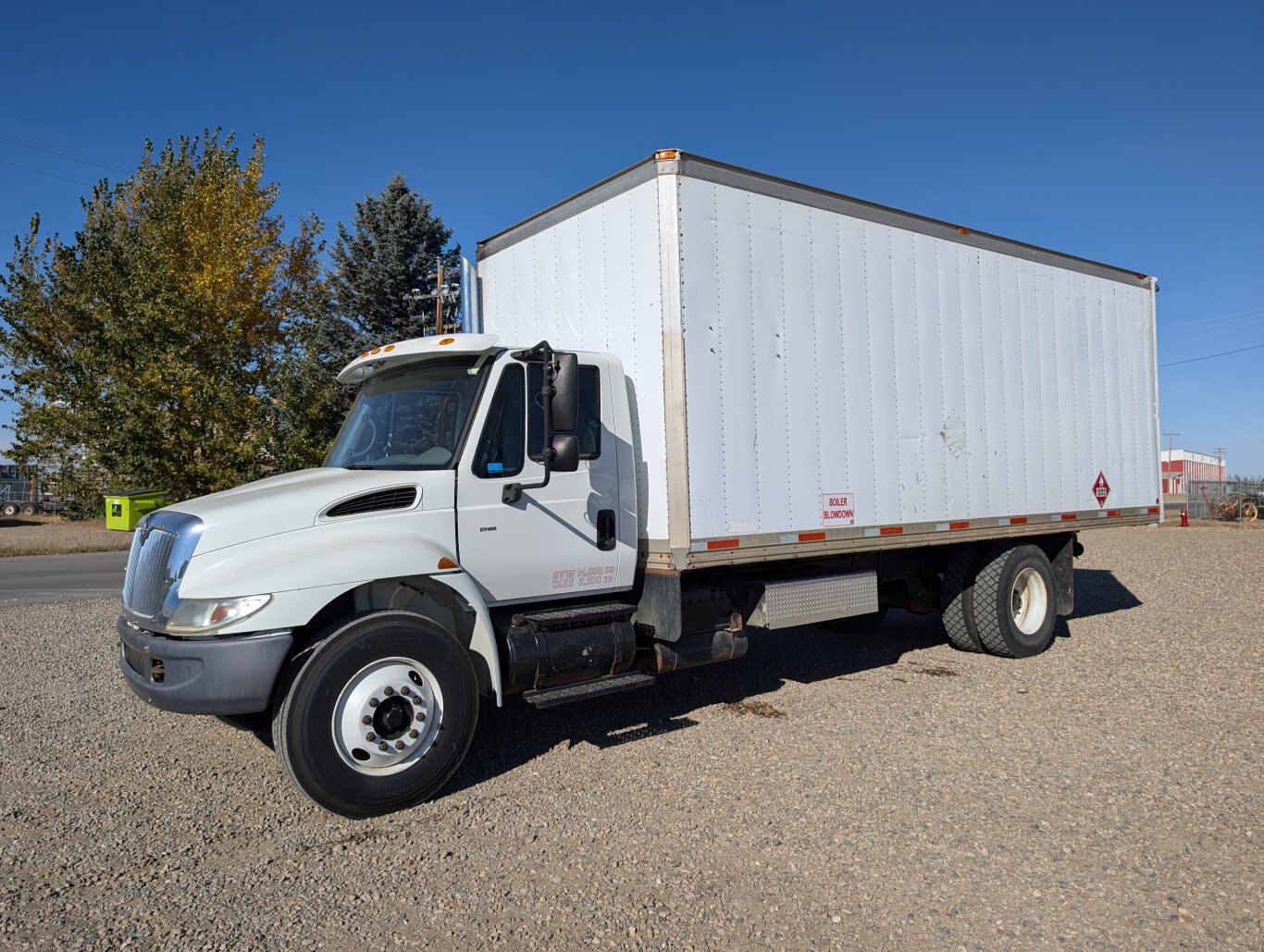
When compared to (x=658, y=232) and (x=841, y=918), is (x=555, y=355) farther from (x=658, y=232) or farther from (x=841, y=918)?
(x=841, y=918)

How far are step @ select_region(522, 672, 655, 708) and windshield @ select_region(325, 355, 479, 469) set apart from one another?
1459mm

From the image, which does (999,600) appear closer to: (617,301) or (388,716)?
(617,301)

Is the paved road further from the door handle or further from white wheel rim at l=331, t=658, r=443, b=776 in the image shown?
the door handle

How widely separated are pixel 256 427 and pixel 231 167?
834 centimetres

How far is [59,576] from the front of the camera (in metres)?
16.7

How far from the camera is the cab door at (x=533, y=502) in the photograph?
16.7ft

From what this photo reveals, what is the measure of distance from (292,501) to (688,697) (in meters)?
3.65

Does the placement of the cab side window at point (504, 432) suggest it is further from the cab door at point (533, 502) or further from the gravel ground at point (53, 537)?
the gravel ground at point (53, 537)

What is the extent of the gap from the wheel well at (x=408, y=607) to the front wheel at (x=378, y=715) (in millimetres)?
170

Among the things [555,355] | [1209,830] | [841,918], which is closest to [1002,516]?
[1209,830]

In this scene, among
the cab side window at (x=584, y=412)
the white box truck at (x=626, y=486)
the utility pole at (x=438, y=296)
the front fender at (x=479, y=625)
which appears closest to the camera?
the white box truck at (x=626, y=486)

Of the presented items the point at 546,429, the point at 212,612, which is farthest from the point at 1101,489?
the point at 212,612

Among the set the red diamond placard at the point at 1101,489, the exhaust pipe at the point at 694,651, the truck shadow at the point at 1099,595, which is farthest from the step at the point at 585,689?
the truck shadow at the point at 1099,595

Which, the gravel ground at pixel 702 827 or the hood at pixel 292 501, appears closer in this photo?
the gravel ground at pixel 702 827
